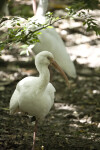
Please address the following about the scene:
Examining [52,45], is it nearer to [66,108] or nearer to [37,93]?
[66,108]

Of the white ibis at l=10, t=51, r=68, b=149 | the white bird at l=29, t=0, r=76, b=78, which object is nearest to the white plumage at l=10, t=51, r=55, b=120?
the white ibis at l=10, t=51, r=68, b=149

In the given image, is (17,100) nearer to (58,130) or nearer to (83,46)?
(58,130)

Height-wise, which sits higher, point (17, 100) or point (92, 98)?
point (17, 100)

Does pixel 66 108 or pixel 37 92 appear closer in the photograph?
pixel 37 92

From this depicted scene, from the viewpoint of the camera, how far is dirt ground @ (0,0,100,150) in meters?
4.66

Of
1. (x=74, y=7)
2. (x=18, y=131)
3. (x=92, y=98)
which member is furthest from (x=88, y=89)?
(x=74, y=7)

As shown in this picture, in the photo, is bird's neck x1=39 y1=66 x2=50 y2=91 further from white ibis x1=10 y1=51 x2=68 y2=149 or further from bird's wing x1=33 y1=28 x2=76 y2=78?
bird's wing x1=33 y1=28 x2=76 y2=78

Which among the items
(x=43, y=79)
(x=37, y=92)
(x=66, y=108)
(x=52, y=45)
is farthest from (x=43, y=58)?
(x=52, y=45)

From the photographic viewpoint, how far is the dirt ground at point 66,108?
4656 mm

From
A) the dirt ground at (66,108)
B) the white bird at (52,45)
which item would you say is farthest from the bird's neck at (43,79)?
the white bird at (52,45)

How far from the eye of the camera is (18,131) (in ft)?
16.0

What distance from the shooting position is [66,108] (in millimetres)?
6215

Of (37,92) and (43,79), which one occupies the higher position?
(43,79)

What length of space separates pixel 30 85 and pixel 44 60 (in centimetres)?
38
